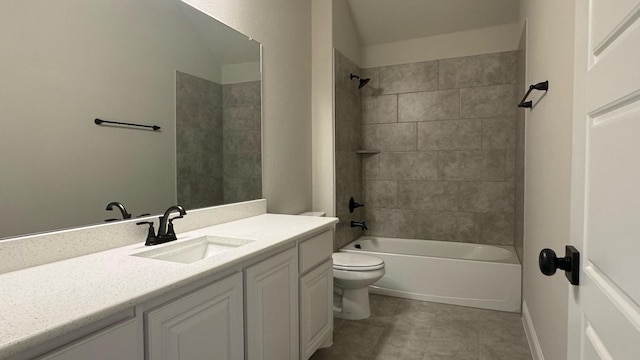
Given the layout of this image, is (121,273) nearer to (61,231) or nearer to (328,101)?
(61,231)

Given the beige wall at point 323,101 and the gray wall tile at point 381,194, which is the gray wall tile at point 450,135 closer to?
the gray wall tile at point 381,194

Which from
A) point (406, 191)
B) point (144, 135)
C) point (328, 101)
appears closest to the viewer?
A: point (144, 135)

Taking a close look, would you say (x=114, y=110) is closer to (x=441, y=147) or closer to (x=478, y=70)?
(x=441, y=147)

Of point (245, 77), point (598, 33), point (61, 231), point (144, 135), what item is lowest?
point (61, 231)

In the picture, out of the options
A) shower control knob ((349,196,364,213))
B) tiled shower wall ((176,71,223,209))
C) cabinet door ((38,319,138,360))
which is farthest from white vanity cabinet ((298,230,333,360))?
shower control knob ((349,196,364,213))

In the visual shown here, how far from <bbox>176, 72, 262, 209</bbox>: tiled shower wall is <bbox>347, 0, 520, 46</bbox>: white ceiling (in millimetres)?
1753

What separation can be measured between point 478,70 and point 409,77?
67cm

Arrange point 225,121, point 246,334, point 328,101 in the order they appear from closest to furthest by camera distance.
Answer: point 246,334 → point 225,121 → point 328,101

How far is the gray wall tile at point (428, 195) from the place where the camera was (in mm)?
3703

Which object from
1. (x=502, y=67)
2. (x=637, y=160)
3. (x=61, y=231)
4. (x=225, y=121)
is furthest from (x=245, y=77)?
(x=502, y=67)

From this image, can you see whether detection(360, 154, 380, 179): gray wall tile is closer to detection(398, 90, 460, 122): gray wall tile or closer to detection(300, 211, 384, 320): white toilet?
detection(398, 90, 460, 122): gray wall tile

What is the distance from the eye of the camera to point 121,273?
1117 millimetres

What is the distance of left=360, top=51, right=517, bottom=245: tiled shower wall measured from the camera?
3.49 m

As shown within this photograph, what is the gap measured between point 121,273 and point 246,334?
1.80ft
